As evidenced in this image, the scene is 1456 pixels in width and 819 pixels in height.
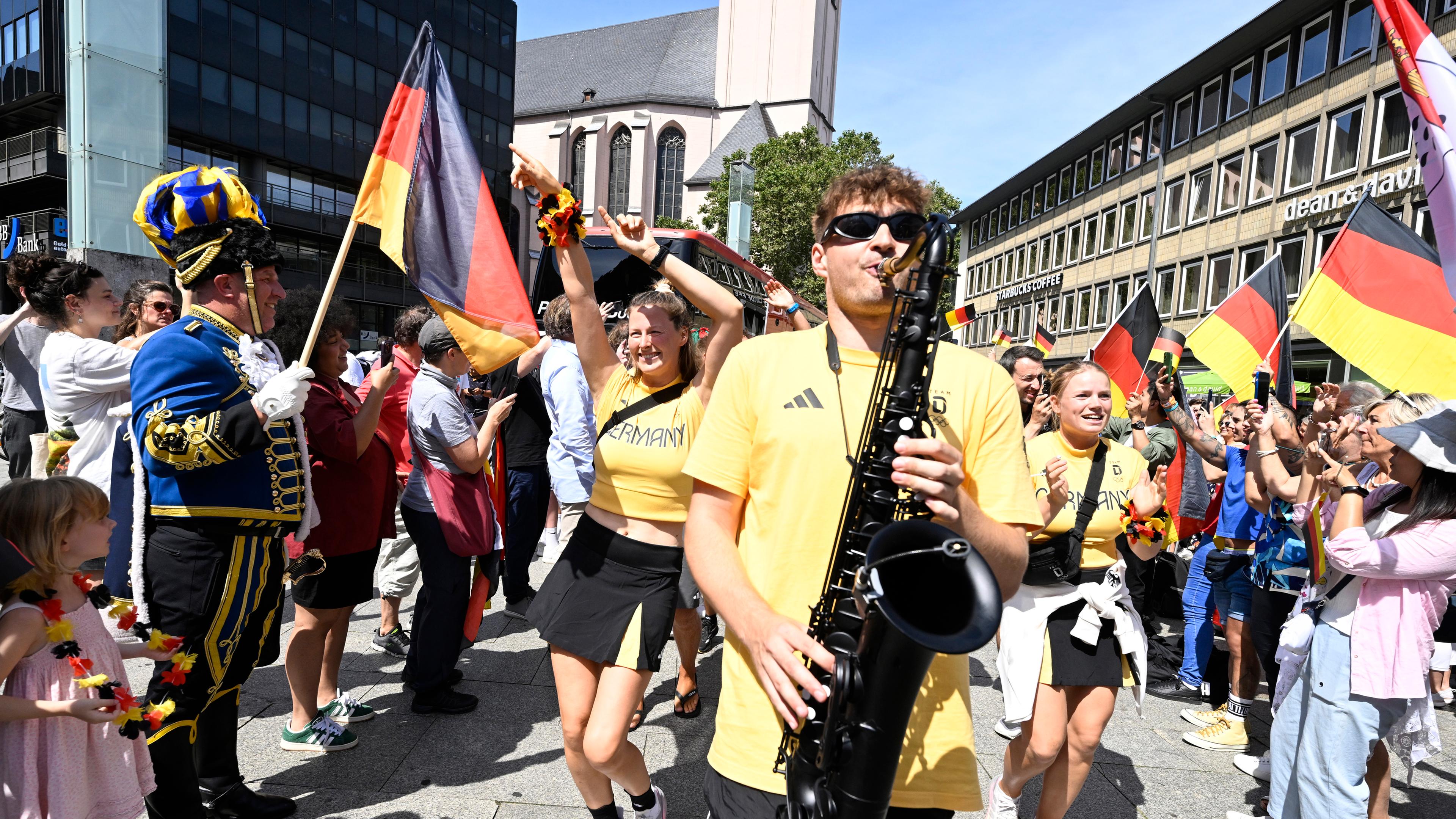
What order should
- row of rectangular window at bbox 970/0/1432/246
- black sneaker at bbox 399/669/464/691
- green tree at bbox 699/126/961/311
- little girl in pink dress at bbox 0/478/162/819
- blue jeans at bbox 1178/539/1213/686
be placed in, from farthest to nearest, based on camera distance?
1. green tree at bbox 699/126/961/311
2. row of rectangular window at bbox 970/0/1432/246
3. blue jeans at bbox 1178/539/1213/686
4. black sneaker at bbox 399/669/464/691
5. little girl in pink dress at bbox 0/478/162/819

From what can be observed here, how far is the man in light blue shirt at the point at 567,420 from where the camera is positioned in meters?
5.03

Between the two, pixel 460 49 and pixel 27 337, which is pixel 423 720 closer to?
pixel 27 337

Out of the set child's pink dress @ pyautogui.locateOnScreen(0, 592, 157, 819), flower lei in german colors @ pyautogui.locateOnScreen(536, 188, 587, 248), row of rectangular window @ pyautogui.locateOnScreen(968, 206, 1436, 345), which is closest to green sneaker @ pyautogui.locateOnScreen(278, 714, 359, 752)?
child's pink dress @ pyautogui.locateOnScreen(0, 592, 157, 819)

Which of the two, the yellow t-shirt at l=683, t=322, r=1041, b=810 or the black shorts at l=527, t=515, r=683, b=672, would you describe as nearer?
the yellow t-shirt at l=683, t=322, r=1041, b=810

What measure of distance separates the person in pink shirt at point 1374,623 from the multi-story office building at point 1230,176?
51.6 ft

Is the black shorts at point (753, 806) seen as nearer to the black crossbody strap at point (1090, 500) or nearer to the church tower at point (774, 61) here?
the black crossbody strap at point (1090, 500)

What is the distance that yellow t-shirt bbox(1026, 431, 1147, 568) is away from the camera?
3.30 m

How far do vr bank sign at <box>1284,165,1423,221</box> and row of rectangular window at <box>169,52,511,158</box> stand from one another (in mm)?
27422

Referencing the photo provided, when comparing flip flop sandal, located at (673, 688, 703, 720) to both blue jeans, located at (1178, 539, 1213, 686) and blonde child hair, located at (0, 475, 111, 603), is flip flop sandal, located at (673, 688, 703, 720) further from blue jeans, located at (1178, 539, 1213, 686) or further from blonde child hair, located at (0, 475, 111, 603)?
blue jeans, located at (1178, 539, 1213, 686)

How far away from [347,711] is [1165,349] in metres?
6.62

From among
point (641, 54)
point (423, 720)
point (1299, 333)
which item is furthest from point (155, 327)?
point (641, 54)

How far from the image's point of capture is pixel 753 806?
5.91 feet

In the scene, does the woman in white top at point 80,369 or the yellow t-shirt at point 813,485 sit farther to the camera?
the woman in white top at point 80,369

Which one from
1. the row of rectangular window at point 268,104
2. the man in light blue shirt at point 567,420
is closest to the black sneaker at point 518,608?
the man in light blue shirt at point 567,420
